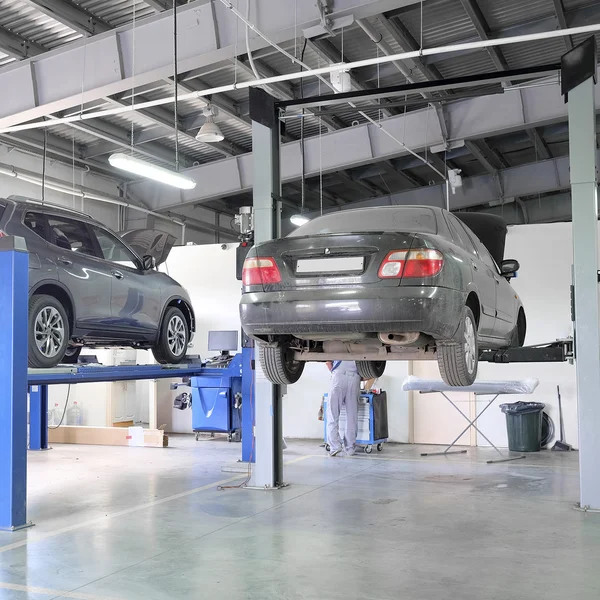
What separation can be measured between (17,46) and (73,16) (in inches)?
43.4

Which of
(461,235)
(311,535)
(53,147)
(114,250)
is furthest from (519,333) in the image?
(53,147)

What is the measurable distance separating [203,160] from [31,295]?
8.17m

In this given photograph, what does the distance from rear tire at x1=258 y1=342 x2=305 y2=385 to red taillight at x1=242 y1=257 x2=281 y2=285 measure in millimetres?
688

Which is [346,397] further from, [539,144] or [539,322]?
[539,144]

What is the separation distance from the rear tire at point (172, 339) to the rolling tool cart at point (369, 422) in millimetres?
2809

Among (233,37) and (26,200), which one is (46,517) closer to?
(26,200)

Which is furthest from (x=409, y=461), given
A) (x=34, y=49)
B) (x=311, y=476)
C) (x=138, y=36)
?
(x=34, y=49)

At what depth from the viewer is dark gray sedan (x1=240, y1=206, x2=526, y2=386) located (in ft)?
13.5

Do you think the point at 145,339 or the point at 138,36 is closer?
the point at 145,339

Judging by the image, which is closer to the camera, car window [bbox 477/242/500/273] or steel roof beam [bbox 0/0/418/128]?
car window [bbox 477/242/500/273]

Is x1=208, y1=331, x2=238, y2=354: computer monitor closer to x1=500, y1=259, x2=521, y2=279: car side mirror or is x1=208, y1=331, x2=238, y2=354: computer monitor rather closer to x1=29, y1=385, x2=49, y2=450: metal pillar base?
x1=29, y1=385, x2=49, y2=450: metal pillar base

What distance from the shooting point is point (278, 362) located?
511 centimetres

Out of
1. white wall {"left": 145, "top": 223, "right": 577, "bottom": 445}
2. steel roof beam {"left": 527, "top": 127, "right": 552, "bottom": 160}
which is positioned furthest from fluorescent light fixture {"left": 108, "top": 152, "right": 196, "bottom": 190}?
steel roof beam {"left": 527, "top": 127, "right": 552, "bottom": 160}

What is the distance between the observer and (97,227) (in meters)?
7.00
